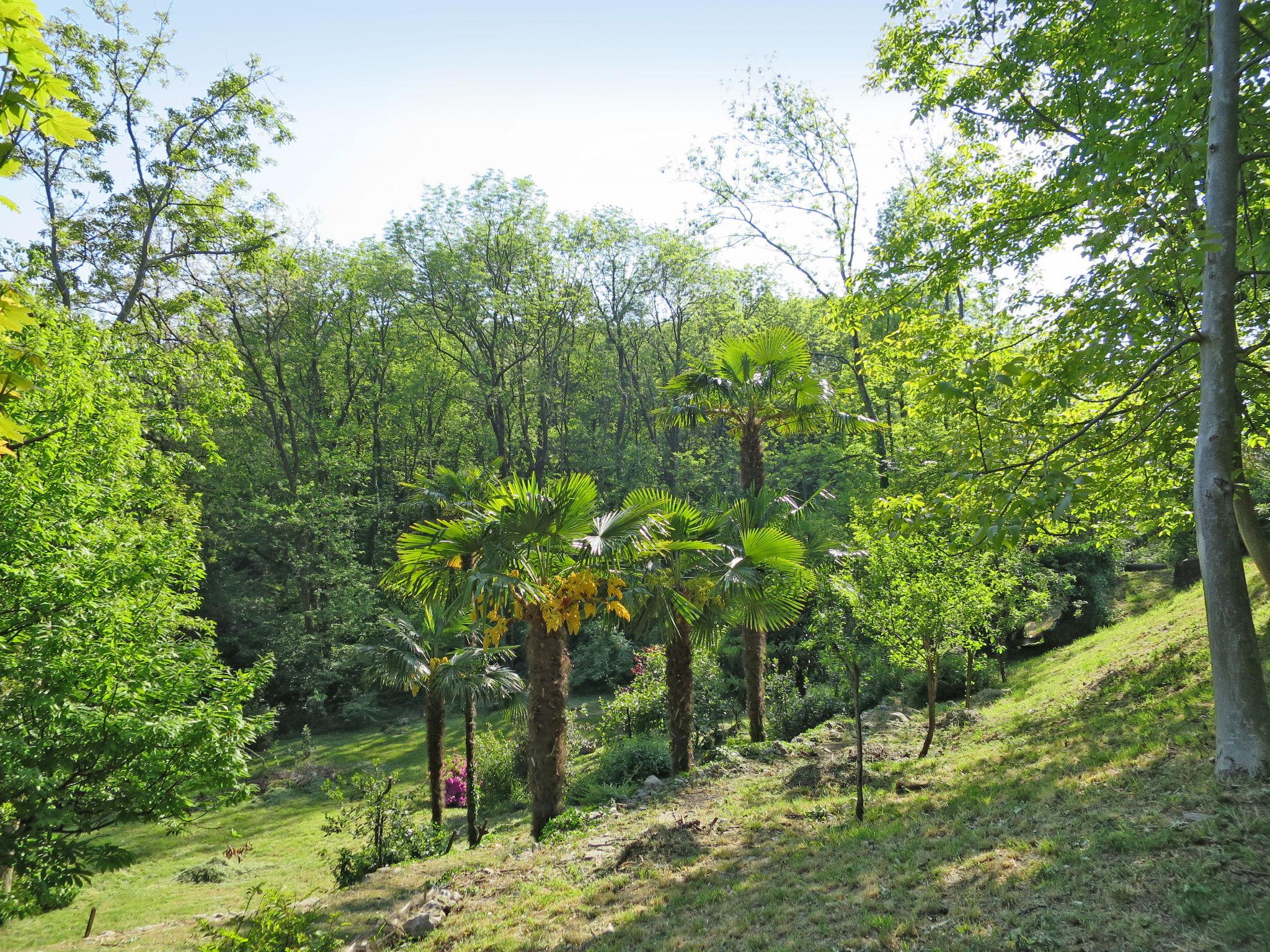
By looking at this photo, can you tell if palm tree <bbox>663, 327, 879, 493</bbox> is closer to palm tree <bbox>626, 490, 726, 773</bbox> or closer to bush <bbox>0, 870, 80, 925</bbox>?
palm tree <bbox>626, 490, 726, 773</bbox>

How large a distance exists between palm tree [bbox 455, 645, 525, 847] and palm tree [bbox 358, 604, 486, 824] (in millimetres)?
29

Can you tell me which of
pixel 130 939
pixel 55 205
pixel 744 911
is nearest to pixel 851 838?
pixel 744 911

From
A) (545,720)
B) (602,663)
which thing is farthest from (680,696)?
(602,663)

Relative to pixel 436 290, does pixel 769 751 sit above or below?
below

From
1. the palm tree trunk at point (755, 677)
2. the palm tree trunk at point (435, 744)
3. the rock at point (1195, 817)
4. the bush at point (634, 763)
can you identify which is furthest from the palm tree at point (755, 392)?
the rock at point (1195, 817)

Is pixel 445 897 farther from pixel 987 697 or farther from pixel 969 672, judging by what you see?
pixel 987 697

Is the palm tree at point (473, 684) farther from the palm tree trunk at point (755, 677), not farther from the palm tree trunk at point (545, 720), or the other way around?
the palm tree trunk at point (755, 677)

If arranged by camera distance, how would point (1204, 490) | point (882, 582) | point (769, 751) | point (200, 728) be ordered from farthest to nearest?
point (769, 751) → point (882, 582) → point (200, 728) → point (1204, 490)

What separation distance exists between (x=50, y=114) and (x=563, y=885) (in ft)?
24.9

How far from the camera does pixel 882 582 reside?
9.18 metres

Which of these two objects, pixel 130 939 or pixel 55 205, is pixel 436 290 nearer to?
pixel 55 205

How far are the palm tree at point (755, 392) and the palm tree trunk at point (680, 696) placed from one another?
3.51 metres

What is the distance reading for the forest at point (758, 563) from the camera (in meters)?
4.77

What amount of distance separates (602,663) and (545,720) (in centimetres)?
1549
